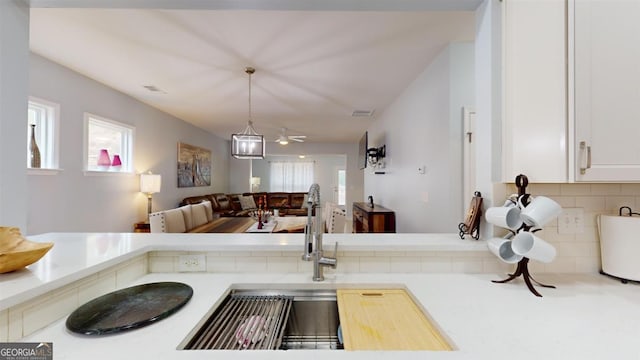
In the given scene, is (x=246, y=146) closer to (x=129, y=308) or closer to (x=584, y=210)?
(x=129, y=308)

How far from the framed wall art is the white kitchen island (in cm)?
441

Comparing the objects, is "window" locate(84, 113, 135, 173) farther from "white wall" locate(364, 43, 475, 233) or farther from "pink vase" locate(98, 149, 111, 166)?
"white wall" locate(364, 43, 475, 233)

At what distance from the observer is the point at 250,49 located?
249 centimetres

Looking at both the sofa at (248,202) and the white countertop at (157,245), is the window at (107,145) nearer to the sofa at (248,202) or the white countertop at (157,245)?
the sofa at (248,202)

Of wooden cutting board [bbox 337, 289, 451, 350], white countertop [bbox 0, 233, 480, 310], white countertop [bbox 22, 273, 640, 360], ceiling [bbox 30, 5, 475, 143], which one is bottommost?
wooden cutting board [bbox 337, 289, 451, 350]

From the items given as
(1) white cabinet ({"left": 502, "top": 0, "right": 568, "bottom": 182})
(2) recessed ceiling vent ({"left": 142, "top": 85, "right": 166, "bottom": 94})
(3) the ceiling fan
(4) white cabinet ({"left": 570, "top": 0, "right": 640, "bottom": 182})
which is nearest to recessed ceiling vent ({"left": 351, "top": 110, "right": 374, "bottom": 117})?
(3) the ceiling fan

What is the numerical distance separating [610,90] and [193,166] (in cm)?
647

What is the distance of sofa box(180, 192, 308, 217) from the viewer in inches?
254

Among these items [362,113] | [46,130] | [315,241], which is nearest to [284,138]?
[362,113]

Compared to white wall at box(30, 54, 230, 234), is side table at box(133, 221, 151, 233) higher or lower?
lower

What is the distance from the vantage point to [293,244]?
132cm

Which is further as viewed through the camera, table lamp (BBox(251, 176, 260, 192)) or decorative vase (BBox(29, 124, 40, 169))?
table lamp (BBox(251, 176, 260, 192))

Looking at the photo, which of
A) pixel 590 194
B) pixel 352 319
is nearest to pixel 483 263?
pixel 590 194

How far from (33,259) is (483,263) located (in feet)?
6.02
